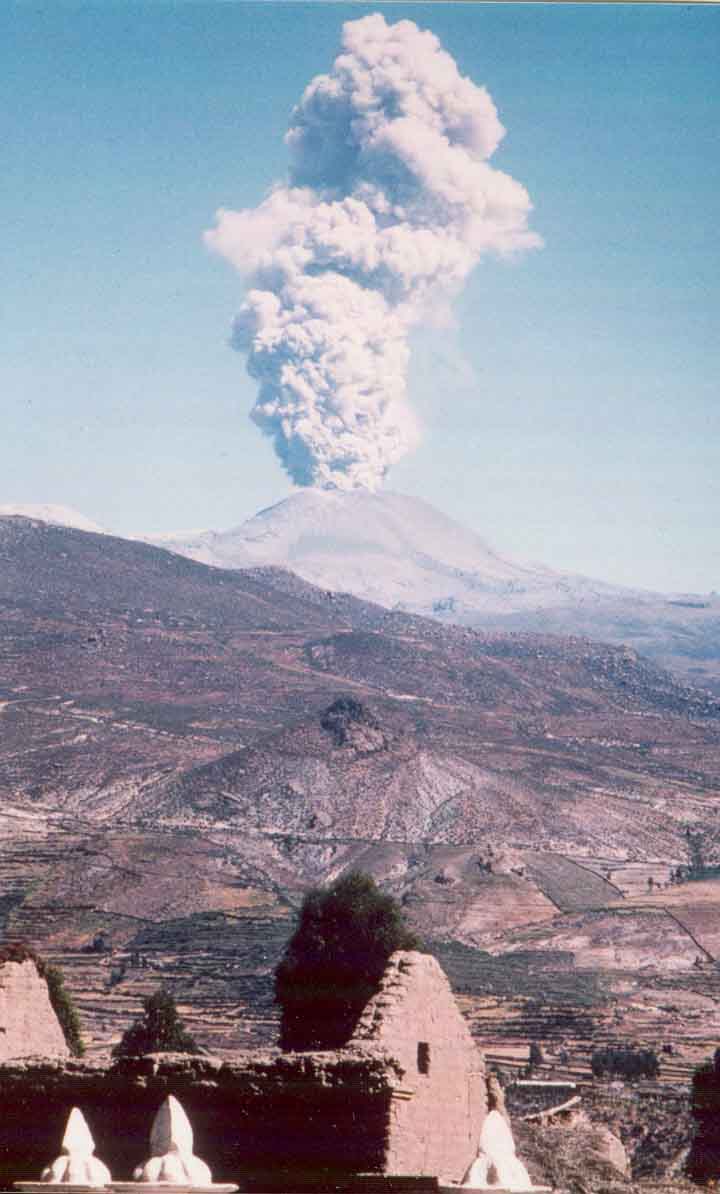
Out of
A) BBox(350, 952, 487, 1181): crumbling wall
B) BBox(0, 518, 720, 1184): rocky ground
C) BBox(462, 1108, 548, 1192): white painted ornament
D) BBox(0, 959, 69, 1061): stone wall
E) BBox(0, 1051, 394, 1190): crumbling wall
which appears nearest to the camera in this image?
BBox(462, 1108, 548, 1192): white painted ornament

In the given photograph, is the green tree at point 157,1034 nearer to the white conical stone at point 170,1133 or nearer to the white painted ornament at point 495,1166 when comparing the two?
the white conical stone at point 170,1133

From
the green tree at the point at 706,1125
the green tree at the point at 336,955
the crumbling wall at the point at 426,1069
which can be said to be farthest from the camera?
the green tree at the point at 336,955

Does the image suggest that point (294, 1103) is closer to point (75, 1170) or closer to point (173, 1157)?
point (173, 1157)

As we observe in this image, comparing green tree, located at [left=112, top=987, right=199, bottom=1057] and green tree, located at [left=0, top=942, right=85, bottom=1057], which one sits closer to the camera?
green tree, located at [left=0, top=942, right=85, bottom=1057]

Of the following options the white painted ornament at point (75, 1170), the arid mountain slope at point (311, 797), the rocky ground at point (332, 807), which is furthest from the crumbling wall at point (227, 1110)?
the arid mountain slope at point (311, 797)

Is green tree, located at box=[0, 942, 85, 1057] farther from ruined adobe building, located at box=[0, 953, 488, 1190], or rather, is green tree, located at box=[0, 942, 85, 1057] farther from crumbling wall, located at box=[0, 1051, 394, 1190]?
ruined adobe building, located at box=[0, 953, 488, 1190]

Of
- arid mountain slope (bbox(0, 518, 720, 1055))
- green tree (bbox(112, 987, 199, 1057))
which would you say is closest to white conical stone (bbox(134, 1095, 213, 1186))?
green tree (bbox(112, 987, 199, 1057))

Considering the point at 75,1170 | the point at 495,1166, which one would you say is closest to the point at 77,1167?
the point at 75,1170
